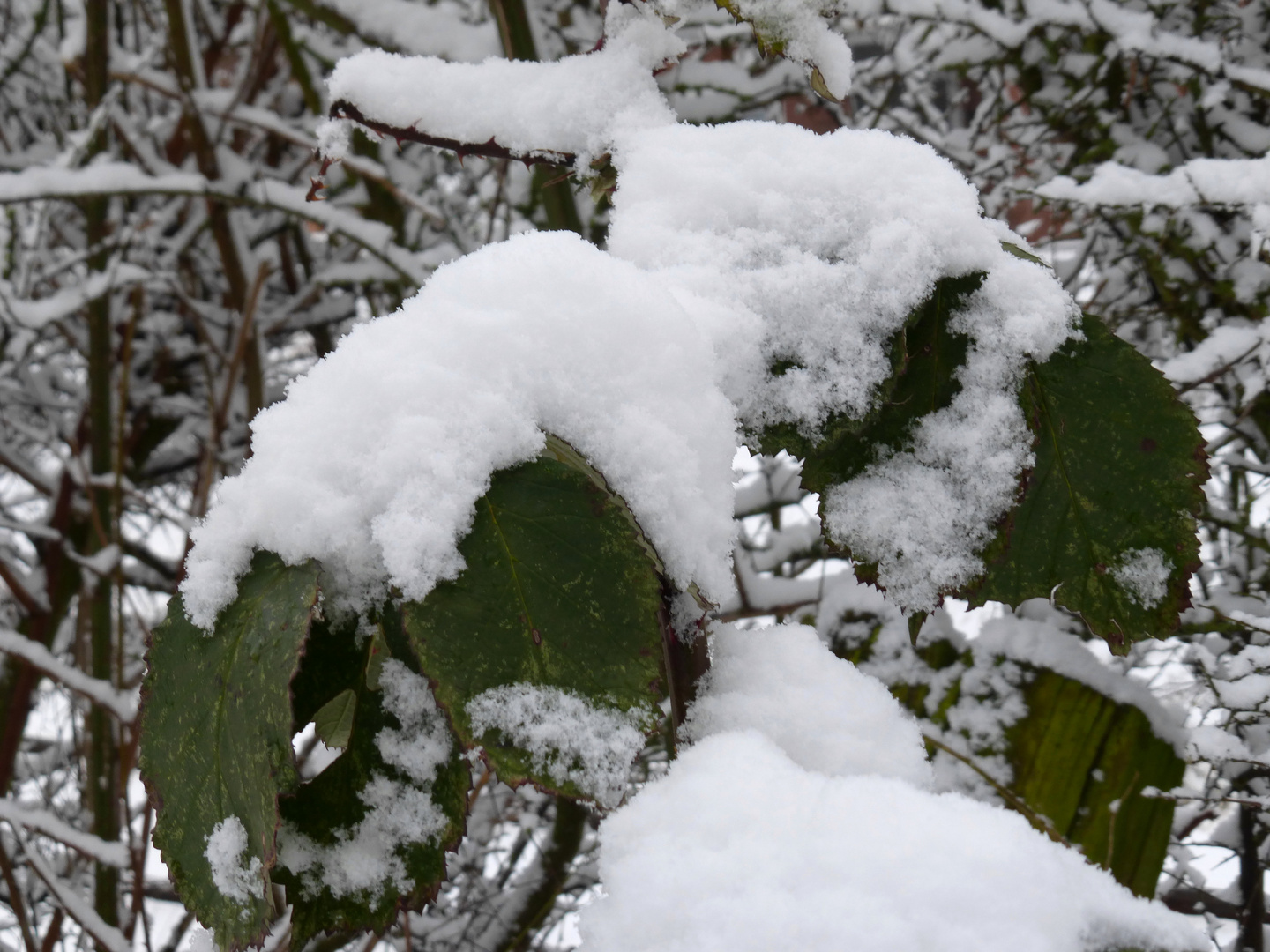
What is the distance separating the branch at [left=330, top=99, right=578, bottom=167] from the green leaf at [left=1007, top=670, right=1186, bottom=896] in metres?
0.88

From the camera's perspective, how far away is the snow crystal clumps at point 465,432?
37 cm

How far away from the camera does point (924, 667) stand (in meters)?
1.21

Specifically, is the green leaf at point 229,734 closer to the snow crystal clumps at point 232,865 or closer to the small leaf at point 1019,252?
the snow crystal clumps at point 232,865

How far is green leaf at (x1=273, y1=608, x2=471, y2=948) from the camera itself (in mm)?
385

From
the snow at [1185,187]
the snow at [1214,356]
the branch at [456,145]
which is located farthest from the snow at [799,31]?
the snow at [1214,356]

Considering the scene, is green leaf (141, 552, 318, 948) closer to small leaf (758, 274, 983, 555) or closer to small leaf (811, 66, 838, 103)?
small leaf (758, 274, 983, 555)

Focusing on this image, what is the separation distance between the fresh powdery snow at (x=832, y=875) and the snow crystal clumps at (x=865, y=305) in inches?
6.0

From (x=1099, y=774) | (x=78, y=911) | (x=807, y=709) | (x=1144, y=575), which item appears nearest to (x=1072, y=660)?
(x=1099, y=774)

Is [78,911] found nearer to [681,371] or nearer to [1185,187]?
[681,371]

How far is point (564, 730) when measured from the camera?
34cm

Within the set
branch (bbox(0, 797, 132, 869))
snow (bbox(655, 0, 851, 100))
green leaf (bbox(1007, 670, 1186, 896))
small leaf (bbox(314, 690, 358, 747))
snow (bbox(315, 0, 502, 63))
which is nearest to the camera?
small leaf (bbox(314, 690, 358, 747))

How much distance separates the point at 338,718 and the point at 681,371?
0.64 ft

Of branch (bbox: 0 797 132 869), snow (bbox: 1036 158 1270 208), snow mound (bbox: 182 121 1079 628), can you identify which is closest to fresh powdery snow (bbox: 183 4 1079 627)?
snow mound (bbox: 182 121 1079 628)

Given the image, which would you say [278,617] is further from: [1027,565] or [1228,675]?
[1228,675]
